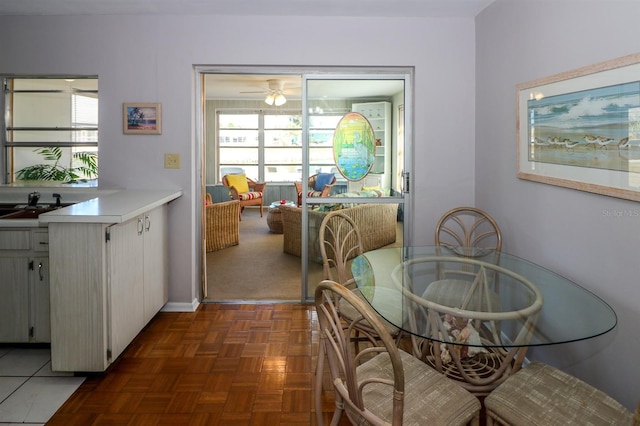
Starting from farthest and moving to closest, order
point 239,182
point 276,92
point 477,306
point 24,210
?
point 239,182
point 276,92
point 24,210
point 477,306

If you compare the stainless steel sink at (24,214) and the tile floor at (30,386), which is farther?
the stainless steel sink at (24,214)

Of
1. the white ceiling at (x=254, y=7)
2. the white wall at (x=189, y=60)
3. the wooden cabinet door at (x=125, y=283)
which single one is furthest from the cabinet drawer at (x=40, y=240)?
the white ceiling at (x=254, y=7)

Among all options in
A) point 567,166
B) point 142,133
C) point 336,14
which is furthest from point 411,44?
point 142,133

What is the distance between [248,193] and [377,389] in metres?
7.30

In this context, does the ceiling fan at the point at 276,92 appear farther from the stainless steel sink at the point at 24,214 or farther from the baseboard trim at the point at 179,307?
the stainless steel sink at the point at 24,214

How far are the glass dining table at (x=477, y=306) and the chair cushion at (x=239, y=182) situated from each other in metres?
6.17

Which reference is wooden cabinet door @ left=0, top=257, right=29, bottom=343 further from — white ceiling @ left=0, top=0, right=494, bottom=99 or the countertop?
white ceiling @ left=0, top=0, right=494, bottom=99

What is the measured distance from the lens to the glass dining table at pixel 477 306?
5.53 feet

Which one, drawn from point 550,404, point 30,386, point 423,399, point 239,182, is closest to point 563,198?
point 550,404

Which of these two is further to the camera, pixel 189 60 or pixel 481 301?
pixel 189 60

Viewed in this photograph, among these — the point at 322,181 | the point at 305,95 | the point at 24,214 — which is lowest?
the point at 24,214

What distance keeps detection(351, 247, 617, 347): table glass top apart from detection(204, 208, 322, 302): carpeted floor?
1609 millimetres

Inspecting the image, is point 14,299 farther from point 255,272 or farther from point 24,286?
point 255,272

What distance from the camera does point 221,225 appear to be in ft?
19.9
